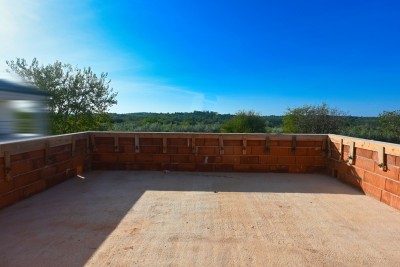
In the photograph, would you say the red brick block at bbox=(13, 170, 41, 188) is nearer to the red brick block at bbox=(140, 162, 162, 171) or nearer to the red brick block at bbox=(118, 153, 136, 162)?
the red brick block at bbox=(118, 153, 136, 162)

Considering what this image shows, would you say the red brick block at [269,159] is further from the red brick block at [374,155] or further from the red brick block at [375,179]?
the red brick block at [374,155]

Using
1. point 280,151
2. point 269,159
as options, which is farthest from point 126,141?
point 280,151

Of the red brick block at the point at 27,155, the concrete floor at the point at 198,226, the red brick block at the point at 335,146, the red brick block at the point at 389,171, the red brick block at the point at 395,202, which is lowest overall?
the concrete floor at the point at 198,226

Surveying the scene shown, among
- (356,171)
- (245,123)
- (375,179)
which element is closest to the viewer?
(375,179)

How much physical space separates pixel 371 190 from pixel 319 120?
15.9 meters

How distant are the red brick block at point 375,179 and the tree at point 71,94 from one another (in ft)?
45.2

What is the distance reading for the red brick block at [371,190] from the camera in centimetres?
429

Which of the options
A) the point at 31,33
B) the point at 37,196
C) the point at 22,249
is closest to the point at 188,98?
the point at 31,33

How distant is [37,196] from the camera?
432 centimetres

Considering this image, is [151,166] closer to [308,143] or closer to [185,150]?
[185,150]

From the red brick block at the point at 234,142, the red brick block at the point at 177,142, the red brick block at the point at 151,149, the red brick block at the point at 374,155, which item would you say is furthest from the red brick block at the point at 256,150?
the red brick block at the point at 374,155

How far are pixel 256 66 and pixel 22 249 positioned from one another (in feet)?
65.9

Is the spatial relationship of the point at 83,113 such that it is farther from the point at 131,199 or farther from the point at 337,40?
the point at 337,40

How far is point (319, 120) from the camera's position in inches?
761
